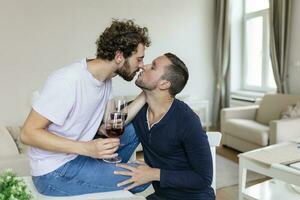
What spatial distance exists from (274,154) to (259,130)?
4.35ft

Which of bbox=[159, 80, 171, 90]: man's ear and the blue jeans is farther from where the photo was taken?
bbox=[159, 80, 171, 90]: man's ear

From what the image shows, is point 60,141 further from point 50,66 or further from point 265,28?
point 265,28

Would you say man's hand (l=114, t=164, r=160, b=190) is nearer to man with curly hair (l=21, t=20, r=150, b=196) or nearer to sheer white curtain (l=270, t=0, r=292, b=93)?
man with curly hair (l=21, t=20, r=150, b=196)

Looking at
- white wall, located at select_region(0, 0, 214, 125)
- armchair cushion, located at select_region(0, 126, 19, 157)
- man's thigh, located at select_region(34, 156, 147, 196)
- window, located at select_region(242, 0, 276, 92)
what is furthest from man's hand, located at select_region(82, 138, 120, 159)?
window, located at select_region(242, 0, 276, 92)

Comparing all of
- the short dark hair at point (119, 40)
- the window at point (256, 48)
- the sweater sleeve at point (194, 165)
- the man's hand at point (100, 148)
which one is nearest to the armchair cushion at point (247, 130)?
the window at point (256, 48)

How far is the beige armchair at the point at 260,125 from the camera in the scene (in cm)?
356

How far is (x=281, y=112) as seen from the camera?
4.21m

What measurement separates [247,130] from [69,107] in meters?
3.18

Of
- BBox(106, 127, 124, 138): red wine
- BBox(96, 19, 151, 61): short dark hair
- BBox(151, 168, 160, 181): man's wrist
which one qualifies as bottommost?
BBox(151, 168, 160, 181): man's wrist

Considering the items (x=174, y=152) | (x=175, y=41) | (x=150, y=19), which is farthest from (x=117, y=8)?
(x=174, y=152)

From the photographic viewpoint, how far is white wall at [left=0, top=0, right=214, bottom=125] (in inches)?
167

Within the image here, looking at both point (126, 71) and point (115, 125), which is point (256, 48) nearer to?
point (126, 71)

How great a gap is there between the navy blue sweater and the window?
3945 mm

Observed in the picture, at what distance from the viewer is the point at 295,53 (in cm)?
446
